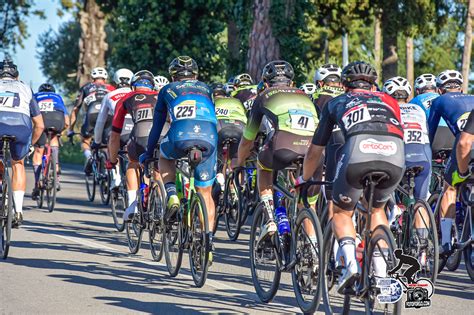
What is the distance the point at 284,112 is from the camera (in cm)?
1015

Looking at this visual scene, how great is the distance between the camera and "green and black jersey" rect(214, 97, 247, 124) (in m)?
16.0

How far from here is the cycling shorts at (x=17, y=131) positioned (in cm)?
1246

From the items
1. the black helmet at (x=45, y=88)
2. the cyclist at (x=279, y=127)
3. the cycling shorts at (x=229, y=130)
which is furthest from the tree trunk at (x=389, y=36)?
the cyclist at (x=279, y=127)

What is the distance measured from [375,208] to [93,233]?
784cm

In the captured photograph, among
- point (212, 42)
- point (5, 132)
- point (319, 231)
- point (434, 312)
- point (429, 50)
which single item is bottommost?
point (434, 312)

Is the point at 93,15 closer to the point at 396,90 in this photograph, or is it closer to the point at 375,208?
the point at 396,90

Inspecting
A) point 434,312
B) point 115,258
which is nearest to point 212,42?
point 115,258

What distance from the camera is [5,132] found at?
12.4 meters

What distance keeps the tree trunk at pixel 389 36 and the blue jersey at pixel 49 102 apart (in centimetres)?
1424

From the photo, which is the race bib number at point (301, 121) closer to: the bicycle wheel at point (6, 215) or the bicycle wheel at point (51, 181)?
the bicycle wheel at point (6, 215)

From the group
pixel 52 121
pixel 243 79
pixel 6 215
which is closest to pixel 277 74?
pixel 6 215

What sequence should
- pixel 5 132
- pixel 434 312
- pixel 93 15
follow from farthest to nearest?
1. pixel 93 15
2. pixel 5 132
3. pixel 434 312

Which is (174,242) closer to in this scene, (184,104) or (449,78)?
(184,104)

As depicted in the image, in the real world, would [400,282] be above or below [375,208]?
below
